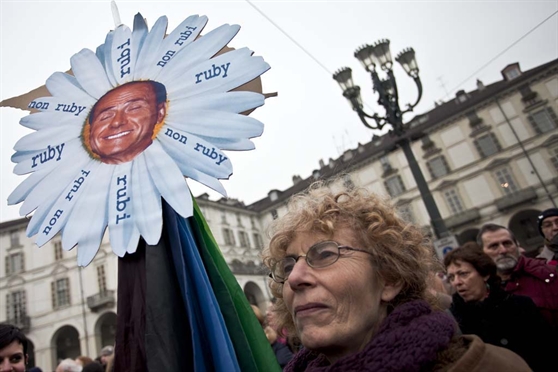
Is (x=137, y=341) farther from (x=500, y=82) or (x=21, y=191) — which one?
(x=500, y=82)

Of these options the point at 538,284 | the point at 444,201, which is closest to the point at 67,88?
the point at 538,284

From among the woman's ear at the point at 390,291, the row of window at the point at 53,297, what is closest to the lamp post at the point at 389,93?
the woman's ear at the point at 390,291

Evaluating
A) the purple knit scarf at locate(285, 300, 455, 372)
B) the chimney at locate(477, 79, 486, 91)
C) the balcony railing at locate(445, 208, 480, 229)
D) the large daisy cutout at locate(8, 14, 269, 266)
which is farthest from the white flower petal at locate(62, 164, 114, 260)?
the chimney at locate(477, 79, 486, 91)

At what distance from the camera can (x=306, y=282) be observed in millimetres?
1368

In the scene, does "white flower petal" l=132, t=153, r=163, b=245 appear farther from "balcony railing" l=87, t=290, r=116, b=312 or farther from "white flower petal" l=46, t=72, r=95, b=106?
"balcony railing" l=87, t=290, r=116, b=312

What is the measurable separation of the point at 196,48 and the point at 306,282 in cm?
100

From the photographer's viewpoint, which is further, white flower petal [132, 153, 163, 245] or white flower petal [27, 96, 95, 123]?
white flower petal [27, 96, 95, 123]

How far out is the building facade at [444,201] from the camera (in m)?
27.3

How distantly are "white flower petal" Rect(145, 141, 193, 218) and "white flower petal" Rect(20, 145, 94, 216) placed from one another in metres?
0.32

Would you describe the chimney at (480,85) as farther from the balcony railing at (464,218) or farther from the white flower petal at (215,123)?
the white flower petal at (215,123)

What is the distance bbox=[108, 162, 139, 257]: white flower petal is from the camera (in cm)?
128

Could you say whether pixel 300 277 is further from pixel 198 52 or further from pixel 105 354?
pixel 105 354

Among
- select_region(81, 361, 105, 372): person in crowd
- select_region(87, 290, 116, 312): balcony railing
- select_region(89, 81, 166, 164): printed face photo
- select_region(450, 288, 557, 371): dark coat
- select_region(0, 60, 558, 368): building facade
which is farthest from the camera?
select_region(0, 60, 558, 368): building facade

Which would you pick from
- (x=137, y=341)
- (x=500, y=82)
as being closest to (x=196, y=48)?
(x=137, y=341)
